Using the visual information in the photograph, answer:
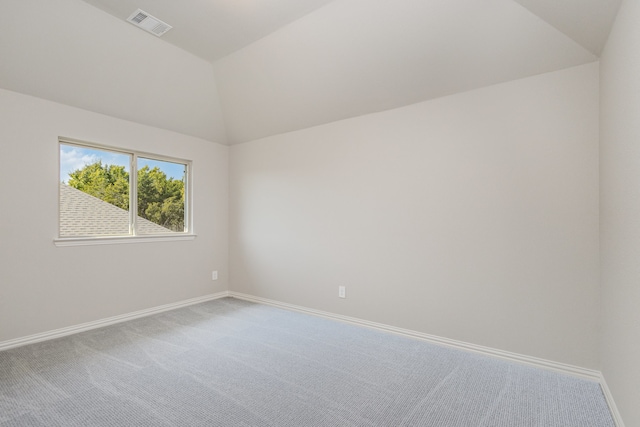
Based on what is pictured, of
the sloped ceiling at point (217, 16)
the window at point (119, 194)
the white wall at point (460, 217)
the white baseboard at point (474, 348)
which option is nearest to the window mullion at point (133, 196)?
the window at point (119, 194)

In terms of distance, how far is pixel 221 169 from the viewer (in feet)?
14.9

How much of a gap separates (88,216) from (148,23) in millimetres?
1976

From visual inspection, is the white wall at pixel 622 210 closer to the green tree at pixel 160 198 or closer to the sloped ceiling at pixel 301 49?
the sloped ceiling at pixel 301 49

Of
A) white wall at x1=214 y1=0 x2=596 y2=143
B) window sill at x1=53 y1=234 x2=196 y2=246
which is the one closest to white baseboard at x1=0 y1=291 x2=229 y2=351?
window sill at x1=53 y1=234 x2=196 y2=246

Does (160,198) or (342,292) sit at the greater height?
(160,198)

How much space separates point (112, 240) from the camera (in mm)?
3348

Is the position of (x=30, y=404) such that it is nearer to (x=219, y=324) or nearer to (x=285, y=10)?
(x=219, y=324)

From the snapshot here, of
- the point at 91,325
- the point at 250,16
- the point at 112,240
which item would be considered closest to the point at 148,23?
the point at 250,16

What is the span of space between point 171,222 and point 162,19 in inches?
90.5

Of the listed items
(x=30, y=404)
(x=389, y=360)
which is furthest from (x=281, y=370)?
(x=30, y=404)

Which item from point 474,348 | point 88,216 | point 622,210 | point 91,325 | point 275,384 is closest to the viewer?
point 622,210

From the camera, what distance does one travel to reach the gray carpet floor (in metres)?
1.77

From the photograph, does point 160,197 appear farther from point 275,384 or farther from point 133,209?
point 275,384

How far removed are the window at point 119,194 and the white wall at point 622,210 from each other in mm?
4118
